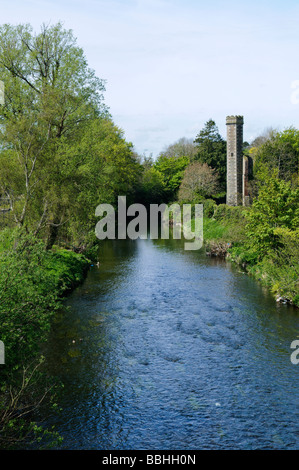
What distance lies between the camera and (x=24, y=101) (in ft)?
96.8

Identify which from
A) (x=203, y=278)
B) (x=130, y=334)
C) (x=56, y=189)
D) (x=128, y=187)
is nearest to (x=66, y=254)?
(x=56, y=189)

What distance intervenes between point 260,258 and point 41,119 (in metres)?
18.4

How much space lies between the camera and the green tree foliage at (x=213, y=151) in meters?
73.5

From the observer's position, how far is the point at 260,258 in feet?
114

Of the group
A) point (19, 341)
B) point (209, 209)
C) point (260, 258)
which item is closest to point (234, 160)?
point (209, 209)

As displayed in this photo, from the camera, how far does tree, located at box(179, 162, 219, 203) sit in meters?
68.0

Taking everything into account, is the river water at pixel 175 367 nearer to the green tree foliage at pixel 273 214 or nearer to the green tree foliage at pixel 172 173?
the green tree foliage at pixel 273 214

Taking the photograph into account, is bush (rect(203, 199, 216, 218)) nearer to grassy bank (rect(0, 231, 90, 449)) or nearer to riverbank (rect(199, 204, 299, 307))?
riverbank (rect(199, 204, 299, 307))

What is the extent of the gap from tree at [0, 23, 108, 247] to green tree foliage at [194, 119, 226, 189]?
130 ft

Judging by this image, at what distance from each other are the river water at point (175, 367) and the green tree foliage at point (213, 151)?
4465cm

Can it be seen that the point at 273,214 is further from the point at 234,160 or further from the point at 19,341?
the point at 234,160

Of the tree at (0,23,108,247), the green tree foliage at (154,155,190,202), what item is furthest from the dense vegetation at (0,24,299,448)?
the green tree foliage at (154,155,190,202)

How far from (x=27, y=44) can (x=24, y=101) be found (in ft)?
19.7

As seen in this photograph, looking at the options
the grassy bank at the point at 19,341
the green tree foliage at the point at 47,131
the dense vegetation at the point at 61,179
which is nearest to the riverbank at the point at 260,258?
the dense vegetation at the point at 61,179
